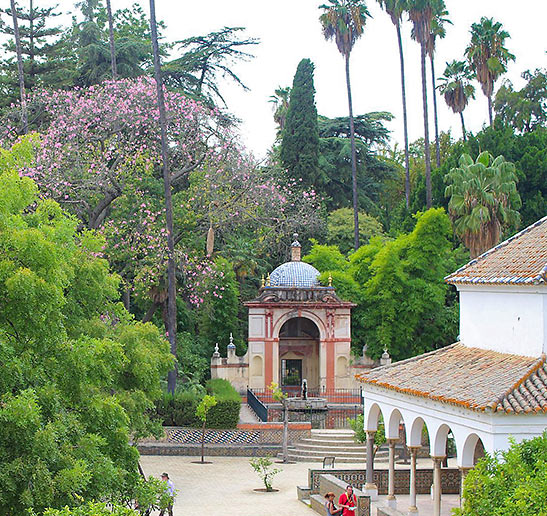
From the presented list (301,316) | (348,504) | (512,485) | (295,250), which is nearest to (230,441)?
(301,316)

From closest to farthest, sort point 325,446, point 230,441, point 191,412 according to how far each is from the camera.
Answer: point 325,446
point 230,441
point 191,412

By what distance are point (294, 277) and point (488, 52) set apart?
19302mm

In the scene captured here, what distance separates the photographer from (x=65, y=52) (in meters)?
46.1

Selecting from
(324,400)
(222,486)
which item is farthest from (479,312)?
(324,400)

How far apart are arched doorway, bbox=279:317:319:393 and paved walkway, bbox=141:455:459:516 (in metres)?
10.5

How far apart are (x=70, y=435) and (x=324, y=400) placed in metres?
22.8

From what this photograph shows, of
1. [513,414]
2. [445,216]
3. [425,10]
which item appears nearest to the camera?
[513,414]

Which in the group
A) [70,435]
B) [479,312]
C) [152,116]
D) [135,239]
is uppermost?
[152,116]

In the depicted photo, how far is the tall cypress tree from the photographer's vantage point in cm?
5191

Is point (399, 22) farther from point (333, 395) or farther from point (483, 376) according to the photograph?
point (483, 376)

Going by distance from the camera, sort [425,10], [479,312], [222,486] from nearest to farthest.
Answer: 1. [479,312]
2. [222,486]
3. [425,10]

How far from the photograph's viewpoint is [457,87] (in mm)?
56719

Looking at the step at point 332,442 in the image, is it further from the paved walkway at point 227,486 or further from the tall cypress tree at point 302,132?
the tall cypress tree at point 302,132

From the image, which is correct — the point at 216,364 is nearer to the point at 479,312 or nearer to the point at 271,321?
the point at 271,321
